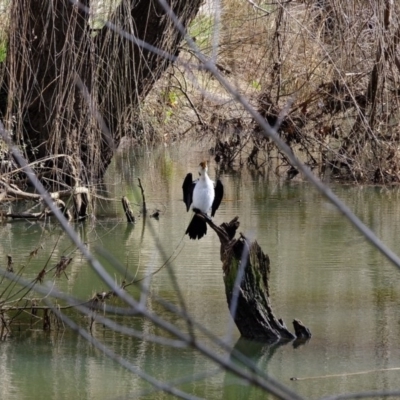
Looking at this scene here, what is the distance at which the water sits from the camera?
177 inches

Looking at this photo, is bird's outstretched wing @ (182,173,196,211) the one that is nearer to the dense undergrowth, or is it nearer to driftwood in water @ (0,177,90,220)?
the dense undergrowth

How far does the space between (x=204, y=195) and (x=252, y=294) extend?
1.61 metres

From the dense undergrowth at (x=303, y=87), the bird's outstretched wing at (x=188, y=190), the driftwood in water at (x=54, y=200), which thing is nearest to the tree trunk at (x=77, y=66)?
the driftwood in water at (x=54, y=200)

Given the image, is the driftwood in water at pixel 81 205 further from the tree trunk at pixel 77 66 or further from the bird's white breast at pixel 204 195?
the bird's white breast at pixel 204 195

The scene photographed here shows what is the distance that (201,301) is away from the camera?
5820 mm

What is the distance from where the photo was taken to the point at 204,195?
21.9ft

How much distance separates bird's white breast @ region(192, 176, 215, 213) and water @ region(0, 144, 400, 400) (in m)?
0.43

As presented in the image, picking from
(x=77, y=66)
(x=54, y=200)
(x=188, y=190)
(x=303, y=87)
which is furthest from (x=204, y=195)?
(x=303, y=87)

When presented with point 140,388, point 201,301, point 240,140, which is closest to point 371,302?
point 201,301

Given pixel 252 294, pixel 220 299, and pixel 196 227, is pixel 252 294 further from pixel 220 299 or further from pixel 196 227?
pixel 196 227

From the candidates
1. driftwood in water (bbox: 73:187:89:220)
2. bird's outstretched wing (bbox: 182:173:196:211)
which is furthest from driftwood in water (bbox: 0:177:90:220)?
bird's outstretched wing (bbox: 182:173:196:211)

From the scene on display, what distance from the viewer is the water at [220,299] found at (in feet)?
14.8

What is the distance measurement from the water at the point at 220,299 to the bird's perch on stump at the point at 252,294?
0.10 meters

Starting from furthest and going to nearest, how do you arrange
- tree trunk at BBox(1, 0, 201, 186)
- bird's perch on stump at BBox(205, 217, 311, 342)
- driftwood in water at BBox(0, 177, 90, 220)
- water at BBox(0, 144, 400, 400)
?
1. driftwood in water at BBox(0, 177, 90, 220)
2. tree trunk at BBox(1, 0, 201, 186)
3. bird's perch on stump at BBox(205, 217, 311, 342)
4. water at BBox(0, 144, 400, 400)
